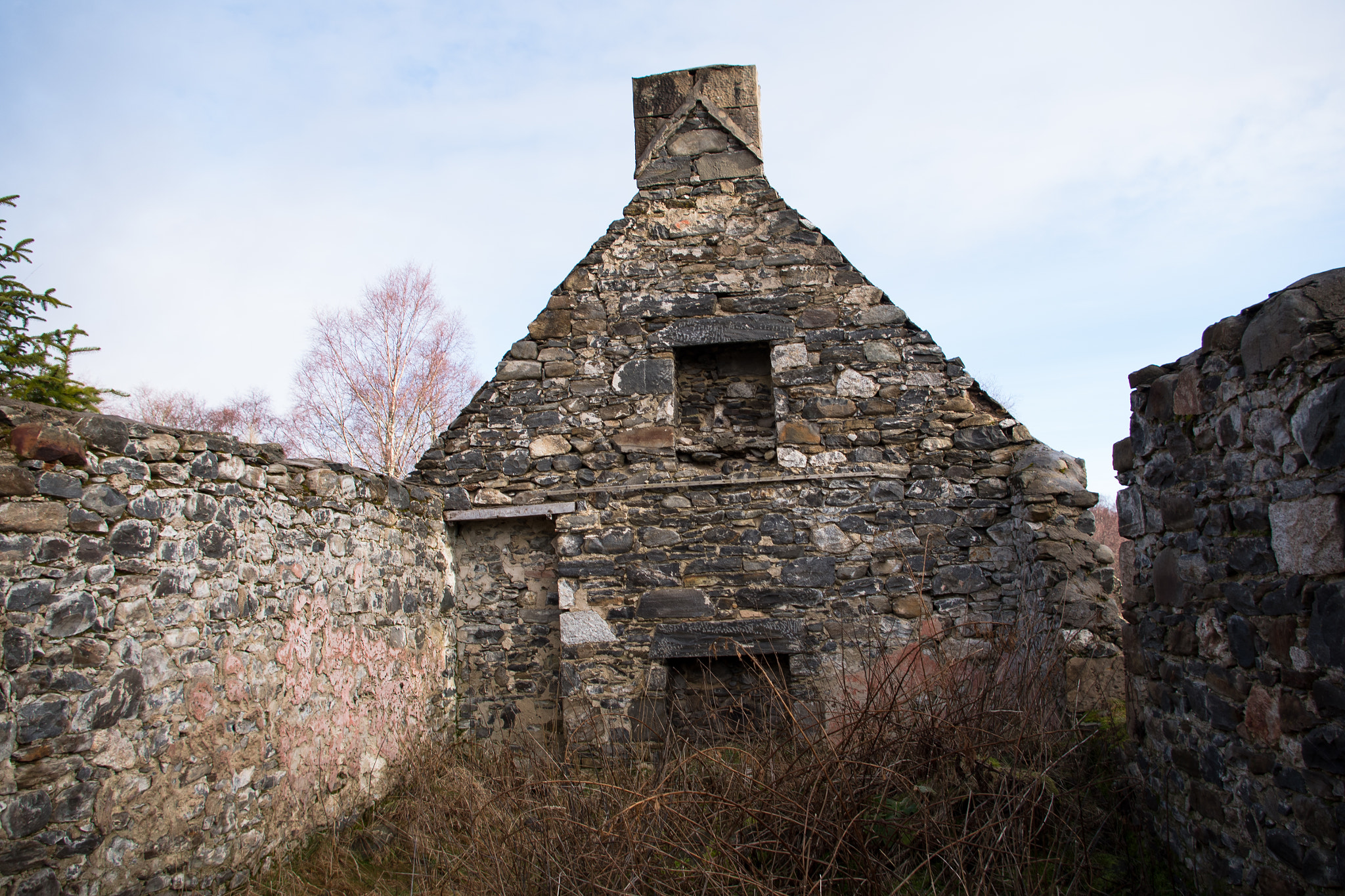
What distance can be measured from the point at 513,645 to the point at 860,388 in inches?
139

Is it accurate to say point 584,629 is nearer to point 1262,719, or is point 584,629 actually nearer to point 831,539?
point 831,539

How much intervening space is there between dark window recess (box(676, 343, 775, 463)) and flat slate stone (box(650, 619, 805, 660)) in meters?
1.49

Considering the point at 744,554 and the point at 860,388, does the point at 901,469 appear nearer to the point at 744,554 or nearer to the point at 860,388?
the point at 860,388

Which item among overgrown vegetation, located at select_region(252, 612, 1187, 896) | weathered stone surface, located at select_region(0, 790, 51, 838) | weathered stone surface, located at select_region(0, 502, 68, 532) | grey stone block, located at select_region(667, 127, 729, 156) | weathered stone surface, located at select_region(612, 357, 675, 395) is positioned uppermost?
grey stone block, located at select_region(667, 127, 729, 156)

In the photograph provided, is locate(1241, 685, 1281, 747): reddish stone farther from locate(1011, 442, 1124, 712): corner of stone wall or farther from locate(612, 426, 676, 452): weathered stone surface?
locate(612, 426, 676, 452): weathered stone surface

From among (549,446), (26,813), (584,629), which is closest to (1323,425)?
(26,813)

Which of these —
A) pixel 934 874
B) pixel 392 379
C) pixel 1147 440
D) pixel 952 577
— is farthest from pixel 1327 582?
pixel 392 379

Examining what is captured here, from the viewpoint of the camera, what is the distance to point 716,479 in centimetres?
641

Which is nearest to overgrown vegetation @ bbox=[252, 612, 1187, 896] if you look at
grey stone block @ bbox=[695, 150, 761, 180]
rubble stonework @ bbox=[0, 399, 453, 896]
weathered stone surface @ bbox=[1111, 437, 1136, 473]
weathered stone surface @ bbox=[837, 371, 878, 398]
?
rubble stonework @ bbox=[0, 399, 453, 896]

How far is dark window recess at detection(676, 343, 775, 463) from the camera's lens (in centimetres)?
674

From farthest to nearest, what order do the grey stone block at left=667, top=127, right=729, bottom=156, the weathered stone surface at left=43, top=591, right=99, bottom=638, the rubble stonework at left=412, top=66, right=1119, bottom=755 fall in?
the grey stone block at left=667, top=127, right=729, bottom=156 < the rubble stonework at left=412, top=66, right=1119, bottom=755 < the weathered stone surface at left=43, top=591, right=99, bottom=638

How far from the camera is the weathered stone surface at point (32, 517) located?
10.2ft

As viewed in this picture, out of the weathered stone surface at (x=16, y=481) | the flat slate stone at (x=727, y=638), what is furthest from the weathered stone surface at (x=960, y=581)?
the weathered stone surface at (x=16, y=481)

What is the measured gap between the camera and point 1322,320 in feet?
7.78
